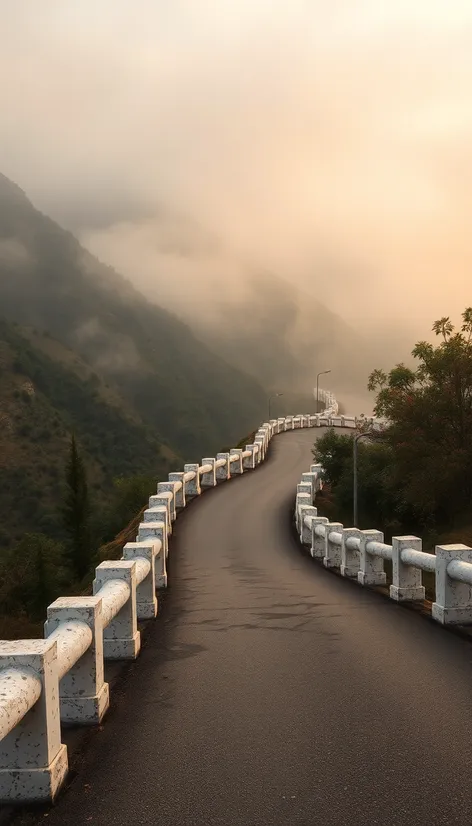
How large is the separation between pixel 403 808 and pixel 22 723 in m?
2.17

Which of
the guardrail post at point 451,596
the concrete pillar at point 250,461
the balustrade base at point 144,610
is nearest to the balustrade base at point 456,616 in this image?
the guardrail post at point 451,596

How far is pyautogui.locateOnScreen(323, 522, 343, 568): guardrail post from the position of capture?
13883mm

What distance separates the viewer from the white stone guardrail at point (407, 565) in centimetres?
771

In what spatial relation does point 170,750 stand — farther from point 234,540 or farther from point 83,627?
point 234,540

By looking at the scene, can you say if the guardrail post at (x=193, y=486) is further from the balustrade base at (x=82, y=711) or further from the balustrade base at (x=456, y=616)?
the balustrade base at (x=82, y=711)

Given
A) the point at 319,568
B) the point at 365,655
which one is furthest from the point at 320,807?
the point at 319,568

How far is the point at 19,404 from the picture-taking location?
148m

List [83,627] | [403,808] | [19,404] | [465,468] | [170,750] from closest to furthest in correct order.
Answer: [403,808]
[170,750]
[83,627]
[465,468]
[19,404]

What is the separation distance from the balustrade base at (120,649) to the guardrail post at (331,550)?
7506mm

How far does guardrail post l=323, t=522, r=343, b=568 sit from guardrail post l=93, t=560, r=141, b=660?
750 centimetres

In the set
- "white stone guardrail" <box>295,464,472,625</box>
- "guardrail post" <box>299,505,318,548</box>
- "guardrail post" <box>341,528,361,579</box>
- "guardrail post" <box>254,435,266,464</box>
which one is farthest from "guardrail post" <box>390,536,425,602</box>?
"guardrail post" <box>254,435,266,464</box>

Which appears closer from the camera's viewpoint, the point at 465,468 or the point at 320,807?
the point at 320,807

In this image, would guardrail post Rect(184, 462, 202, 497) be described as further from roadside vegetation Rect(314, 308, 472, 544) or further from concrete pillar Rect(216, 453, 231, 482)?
roadside vegetation Rect(314, 308, 472, 544)

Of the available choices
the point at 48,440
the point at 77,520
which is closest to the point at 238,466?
the point at 77,520
